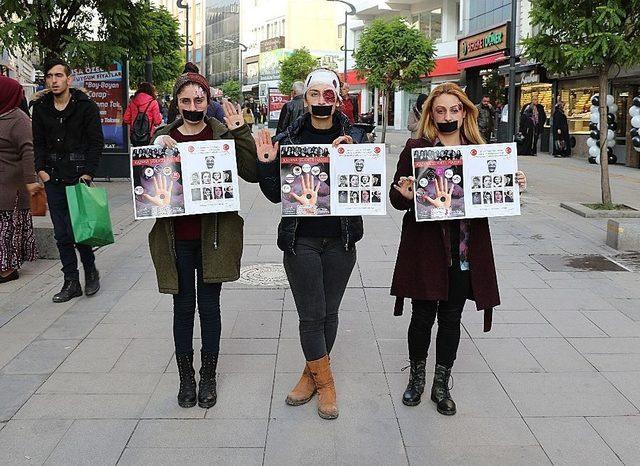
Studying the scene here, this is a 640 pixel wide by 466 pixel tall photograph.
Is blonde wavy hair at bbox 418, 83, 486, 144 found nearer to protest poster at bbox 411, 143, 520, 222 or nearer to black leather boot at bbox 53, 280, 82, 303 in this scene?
protest poster at bbox 411, 143, 520, 222

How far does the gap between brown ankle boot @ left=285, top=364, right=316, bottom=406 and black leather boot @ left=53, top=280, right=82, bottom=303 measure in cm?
291

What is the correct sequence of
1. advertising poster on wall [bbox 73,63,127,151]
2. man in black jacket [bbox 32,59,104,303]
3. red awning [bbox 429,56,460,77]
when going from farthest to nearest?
red awning [bbox 429,56,460,77], advertising poster on wall [bbox 73,63,127,151], man in black jacket [bbox 32,59,104,303]

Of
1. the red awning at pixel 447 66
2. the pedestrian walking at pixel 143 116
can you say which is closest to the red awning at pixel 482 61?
the red awning at pixel 447 66

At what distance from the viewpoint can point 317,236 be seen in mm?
4059

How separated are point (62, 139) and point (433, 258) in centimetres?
357

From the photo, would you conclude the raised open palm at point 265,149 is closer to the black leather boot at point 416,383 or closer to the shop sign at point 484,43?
the black leather boot at point 416,383

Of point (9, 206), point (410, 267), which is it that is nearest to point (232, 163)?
point (410, 267)

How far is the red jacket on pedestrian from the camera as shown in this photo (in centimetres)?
1265

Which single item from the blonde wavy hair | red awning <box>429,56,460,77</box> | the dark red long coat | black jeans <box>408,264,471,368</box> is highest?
red awning <box>429,56,460,77</box>

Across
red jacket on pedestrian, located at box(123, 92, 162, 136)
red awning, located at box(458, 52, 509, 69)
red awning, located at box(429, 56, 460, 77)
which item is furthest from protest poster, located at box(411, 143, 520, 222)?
red awning, located at box(429, 56, 460, 77)

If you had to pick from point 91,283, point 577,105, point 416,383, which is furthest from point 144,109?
point 577,105

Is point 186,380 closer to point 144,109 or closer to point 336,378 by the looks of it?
point 336,378

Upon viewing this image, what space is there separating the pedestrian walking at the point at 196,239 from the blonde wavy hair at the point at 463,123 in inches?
38.1

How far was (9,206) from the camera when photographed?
7.05 meters
